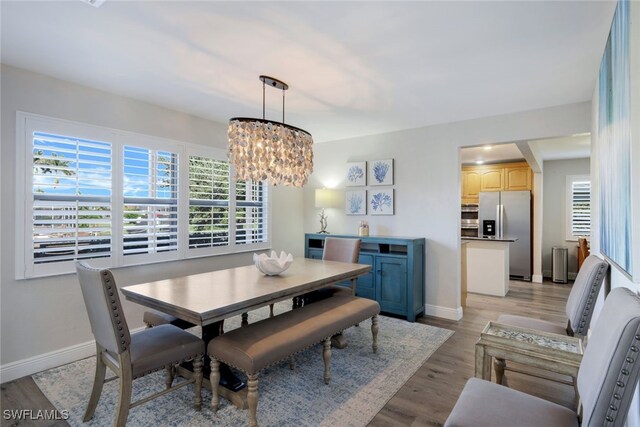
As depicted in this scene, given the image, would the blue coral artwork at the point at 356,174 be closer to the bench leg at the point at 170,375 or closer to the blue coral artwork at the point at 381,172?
the blue coral artwork at the point at 381,172

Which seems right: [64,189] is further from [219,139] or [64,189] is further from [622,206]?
[622,206]

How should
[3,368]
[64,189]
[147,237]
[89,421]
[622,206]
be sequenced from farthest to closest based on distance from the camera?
1. [147,237]
2. [64,189]
3. [3,368]
4. [89,421]
5. [622,206]

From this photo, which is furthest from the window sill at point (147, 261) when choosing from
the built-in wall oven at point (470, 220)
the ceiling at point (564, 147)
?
the built-in wall oven at point (470, 220)

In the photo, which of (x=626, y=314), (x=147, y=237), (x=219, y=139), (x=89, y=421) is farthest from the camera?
(x=219, y=139)

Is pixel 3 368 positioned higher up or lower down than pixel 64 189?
lower down

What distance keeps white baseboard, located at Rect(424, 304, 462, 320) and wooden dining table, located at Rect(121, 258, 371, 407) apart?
5.33ft

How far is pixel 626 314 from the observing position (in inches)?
40.3

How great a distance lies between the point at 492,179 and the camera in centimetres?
680

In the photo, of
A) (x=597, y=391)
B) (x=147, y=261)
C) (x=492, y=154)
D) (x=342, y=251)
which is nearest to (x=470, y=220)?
(x=492, y=154)

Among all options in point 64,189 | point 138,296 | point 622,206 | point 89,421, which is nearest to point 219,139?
point 64,189

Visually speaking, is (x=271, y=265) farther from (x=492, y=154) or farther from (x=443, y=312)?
(x=492, y=154)

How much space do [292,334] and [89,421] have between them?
133 cm

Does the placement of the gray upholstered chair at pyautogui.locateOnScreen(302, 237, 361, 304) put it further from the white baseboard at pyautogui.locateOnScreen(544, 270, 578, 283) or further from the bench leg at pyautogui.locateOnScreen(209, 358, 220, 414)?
the white baseboard at pyautogui.locateOnScreen(544, 270, 578, 283)

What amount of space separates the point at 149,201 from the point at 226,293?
1.78m
